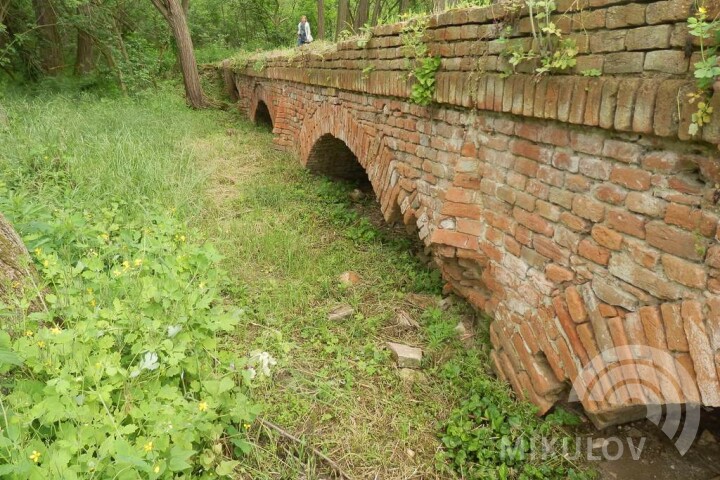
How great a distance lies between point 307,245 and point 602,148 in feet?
10.1

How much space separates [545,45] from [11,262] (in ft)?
10.6

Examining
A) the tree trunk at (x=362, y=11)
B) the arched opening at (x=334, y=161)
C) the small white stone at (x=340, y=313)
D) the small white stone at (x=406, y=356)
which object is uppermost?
the tree trunk at (x=362, y=11)

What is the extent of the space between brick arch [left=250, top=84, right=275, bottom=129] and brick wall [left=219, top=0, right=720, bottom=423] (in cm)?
508

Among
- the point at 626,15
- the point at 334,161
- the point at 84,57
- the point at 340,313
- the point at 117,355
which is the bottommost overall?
the point at 340,313

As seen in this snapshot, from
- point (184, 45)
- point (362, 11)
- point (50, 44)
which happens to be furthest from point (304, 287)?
point (50, 44)

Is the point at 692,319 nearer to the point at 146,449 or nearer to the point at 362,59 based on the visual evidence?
the point at 146,449

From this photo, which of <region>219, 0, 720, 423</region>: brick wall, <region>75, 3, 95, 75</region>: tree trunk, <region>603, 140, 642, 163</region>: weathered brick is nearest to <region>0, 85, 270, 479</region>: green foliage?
<region>219, 0, 720, 423</region>: brick wall

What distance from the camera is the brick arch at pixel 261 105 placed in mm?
8958

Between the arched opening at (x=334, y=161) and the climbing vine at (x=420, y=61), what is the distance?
2.85 metres

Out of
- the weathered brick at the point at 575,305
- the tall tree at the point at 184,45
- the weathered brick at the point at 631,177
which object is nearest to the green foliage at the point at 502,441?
the weathered brick at the point at 575,305

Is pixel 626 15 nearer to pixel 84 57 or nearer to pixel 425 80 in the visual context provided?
pixel 425 80

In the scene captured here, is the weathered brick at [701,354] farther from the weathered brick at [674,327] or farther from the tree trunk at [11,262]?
the tree trunk at [11,262]

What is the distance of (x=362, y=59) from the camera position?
4602 mm

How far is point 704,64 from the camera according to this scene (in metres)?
1.70
